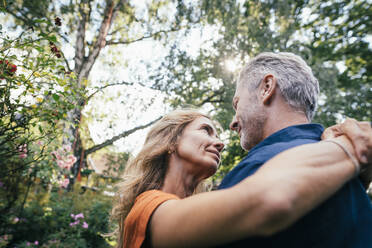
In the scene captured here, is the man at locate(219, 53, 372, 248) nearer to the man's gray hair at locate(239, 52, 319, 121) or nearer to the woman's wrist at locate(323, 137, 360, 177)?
the man's gray hair at locate(239, 52, 319, 121)

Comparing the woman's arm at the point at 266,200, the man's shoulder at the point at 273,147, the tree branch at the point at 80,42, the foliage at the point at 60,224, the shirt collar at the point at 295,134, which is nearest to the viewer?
the woman's arm at the point at 266,200

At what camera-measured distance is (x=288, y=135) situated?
1.15 metres

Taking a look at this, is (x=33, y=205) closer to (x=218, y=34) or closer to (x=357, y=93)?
(x=357, y=93)

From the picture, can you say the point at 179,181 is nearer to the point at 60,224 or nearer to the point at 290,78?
the point at 290,78

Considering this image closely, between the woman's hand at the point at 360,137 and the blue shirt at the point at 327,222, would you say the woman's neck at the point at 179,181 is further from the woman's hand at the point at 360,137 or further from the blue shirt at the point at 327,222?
the woman's hand at the point at 360,137

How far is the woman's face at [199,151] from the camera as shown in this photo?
5.98 feet

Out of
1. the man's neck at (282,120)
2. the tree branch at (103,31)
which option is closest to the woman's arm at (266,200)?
the man's neck at (282,120)

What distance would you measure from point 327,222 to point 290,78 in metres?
0.86

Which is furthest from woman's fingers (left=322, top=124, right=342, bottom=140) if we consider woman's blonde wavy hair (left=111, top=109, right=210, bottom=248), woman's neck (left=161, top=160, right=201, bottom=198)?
woman's blonde wavy hair (left=111, top=109, right=210, bottom=248)

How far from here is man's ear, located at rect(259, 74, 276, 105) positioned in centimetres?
137

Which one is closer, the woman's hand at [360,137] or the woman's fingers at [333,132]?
the woman's hand at [360,137]

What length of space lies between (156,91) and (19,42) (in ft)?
27.6

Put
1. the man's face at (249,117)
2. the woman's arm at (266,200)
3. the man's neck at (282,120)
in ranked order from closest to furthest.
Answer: the woman's arm at (266,200)
the man's neck at (282,120)
the man's face at (249,117)

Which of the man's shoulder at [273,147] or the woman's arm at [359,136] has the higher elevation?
the woman's arm at [359,136]
